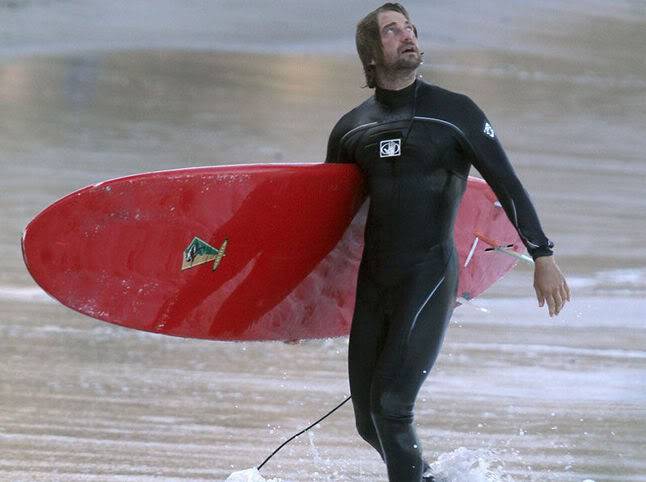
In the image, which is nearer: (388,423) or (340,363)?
(388,423)

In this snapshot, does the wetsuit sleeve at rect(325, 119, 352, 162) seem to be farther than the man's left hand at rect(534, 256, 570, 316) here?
Yes

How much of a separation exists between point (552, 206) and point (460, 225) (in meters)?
5.84

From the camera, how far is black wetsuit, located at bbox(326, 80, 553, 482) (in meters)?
4.42

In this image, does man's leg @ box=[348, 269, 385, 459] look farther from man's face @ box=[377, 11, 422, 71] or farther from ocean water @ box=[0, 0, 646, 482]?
man's face @ box=[377, 11, 422, 71]

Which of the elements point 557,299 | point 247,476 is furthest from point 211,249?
point 557,299

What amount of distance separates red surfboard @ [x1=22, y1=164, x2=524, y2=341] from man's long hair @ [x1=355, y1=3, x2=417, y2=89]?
1.14ft

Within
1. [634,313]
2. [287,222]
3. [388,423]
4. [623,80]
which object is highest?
[287,222]

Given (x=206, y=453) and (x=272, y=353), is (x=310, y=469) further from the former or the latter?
(x=272, y=353)

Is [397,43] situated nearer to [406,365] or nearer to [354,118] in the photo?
[354,118]

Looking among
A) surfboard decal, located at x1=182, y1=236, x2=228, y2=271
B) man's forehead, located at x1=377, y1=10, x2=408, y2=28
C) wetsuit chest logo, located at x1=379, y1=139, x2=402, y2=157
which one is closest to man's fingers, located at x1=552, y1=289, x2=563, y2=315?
wetsuit chest logo, located at x1=379, y1=139, x2=402, y2=157

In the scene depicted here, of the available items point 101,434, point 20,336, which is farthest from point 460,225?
point 20,336

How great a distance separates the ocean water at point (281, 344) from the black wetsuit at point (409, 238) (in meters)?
0.62

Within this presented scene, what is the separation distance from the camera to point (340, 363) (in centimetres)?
695

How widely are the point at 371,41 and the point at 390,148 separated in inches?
14.1
